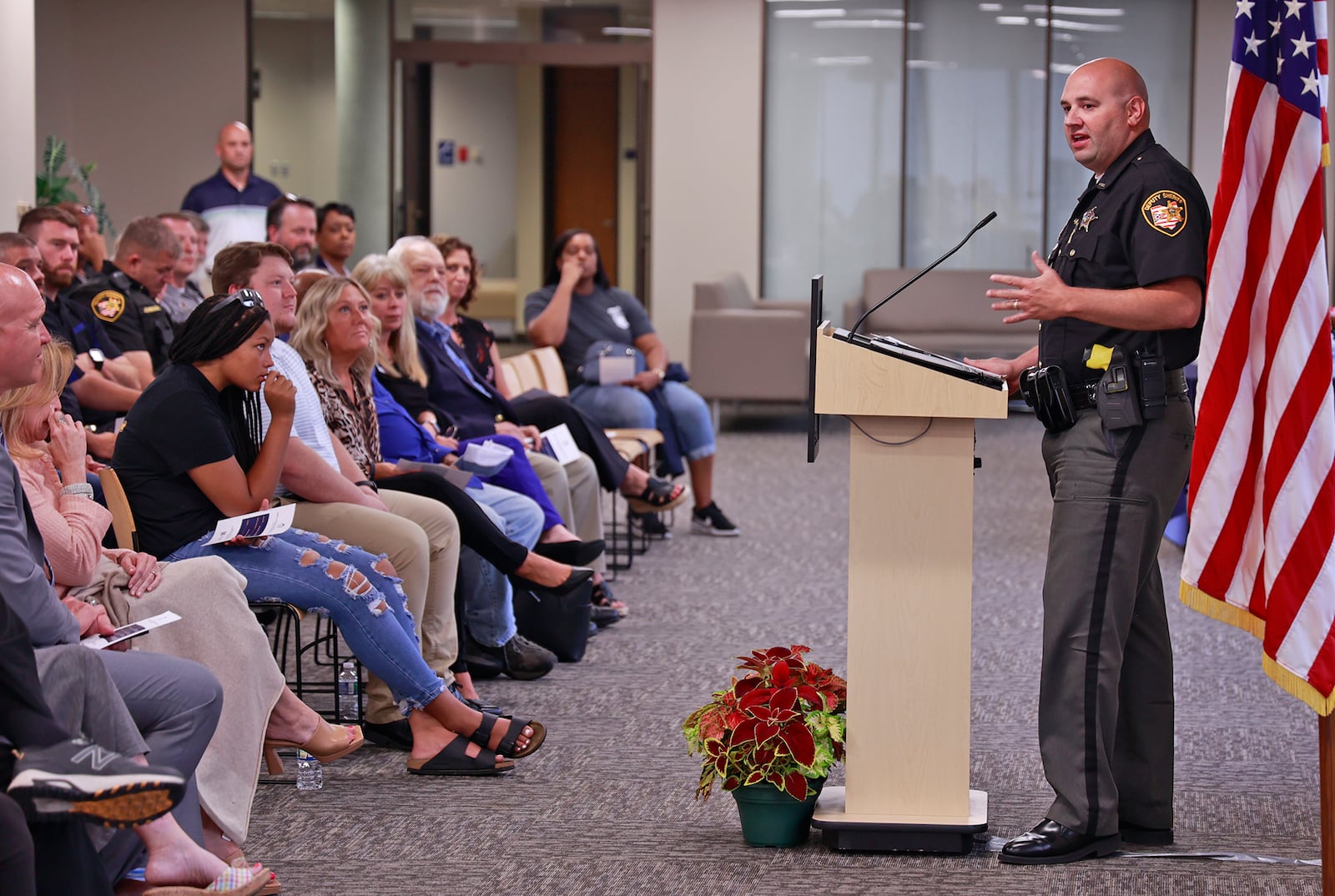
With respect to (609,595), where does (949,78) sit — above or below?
above

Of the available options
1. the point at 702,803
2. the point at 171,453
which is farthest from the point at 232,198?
the point at 702,803

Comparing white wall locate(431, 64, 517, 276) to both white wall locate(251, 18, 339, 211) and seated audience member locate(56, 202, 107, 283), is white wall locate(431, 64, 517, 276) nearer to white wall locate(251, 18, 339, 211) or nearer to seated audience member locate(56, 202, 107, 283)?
white wall locate(251, 18, 339, 211)

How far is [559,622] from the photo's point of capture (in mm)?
4719

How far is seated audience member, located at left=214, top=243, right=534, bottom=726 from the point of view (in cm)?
384

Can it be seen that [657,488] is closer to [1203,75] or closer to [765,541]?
[765,541]

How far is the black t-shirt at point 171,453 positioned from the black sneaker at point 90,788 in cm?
124

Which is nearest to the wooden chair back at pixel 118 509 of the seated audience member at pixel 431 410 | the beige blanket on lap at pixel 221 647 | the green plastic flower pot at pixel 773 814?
the beige blanket on lap at pixel 221 647

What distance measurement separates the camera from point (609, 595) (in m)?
5.43

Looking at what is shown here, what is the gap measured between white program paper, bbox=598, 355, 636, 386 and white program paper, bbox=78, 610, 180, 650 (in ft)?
12.9

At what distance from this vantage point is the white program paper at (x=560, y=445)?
538cm

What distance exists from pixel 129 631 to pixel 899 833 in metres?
1.54

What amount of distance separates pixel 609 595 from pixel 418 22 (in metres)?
8.51

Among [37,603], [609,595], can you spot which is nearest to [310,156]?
[609,595]

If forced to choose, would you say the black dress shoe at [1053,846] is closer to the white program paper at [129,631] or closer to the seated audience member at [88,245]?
the white program paper at [129,631]
